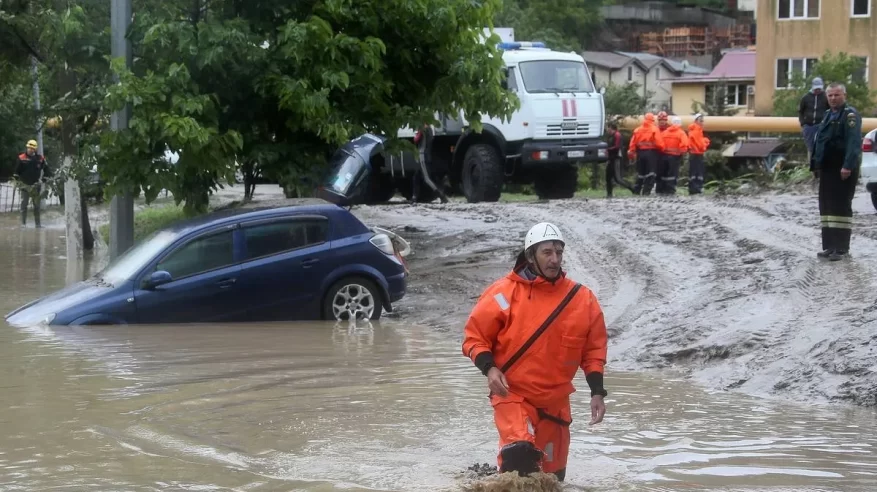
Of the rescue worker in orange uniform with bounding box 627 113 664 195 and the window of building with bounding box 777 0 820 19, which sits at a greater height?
the window of building with bounding box 777 0 820 19

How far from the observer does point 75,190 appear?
20.1 m

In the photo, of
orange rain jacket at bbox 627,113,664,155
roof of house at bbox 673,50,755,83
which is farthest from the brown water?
roof of house at bbox 673,50,755,83

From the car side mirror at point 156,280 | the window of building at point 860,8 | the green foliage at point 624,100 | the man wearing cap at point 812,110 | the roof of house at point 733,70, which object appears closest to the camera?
the car side mirror at point 156,280

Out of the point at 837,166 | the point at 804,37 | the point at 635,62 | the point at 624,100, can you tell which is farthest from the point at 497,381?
the point at 635,62

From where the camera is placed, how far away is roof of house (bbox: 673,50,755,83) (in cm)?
5953

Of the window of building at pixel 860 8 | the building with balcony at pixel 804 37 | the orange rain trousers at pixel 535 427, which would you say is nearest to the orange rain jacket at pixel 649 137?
the orange rain trousers at pixel 535 427

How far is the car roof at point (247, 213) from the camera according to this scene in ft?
42.3

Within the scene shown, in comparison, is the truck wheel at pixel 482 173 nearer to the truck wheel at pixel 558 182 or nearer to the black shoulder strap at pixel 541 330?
the truck wheel at pixel 558 182

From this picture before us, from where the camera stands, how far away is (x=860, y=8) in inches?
1884

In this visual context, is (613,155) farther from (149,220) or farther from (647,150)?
(149,220)

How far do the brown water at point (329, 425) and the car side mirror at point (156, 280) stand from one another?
0.99m

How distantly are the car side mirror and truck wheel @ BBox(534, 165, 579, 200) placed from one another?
12357 mm

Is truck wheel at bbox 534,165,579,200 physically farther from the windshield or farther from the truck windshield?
the windshield

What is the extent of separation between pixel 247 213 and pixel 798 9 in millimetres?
40483
